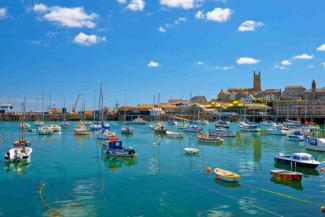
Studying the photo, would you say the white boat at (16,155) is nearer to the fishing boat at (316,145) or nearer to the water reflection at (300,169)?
the water reflection at (300,169)

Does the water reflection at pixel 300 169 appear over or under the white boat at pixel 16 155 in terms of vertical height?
under

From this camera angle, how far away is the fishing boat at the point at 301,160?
140ft

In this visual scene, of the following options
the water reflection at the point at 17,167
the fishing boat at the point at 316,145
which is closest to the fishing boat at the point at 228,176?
the water reflection at the point at 17,167

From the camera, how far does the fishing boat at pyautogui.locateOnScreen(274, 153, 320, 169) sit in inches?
1684

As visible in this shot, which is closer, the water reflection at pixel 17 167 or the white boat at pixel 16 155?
the water reflection at pixel 17 167

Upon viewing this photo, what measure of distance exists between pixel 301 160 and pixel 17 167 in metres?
34.1

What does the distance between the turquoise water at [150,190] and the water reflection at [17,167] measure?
12 centimetres

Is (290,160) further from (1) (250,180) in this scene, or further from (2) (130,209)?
(2) (130,209)

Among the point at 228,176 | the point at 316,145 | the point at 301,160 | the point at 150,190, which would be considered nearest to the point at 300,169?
the point at 301,160

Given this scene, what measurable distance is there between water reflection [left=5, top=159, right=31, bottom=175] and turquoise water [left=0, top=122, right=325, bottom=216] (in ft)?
0.38

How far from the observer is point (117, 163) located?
4769cm

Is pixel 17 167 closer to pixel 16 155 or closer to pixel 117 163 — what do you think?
pixel 16 155

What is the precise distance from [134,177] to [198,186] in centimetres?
765

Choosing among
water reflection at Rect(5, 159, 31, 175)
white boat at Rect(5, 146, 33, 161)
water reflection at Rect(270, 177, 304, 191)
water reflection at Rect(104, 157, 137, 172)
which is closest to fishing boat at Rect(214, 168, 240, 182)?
water reflection at Rect(270, 177, 304, 191)
